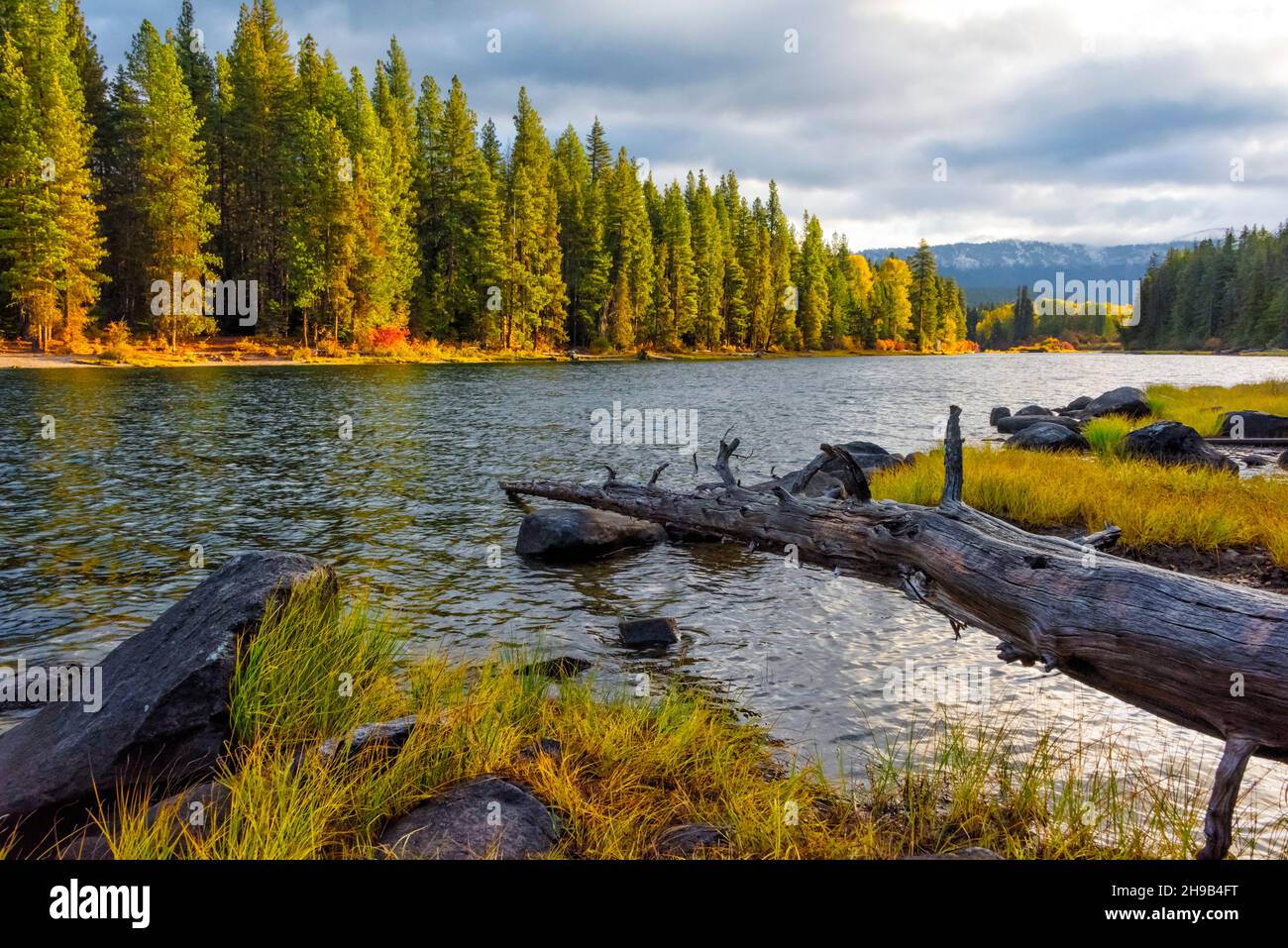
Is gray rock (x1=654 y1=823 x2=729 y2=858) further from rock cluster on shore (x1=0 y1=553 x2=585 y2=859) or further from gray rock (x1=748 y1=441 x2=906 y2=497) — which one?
gray rock (x1=748 y1=441 x2=906 y2=497)

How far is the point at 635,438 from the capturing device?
2544cm

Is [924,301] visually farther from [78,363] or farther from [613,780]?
[613,780]

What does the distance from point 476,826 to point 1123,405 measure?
2943cm

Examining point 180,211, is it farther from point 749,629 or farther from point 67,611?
point 749,629

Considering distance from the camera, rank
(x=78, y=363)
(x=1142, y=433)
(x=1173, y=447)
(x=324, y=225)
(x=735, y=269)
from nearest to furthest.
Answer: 1. (x=1173, y=447)
2. (x=1142, y=433)
3. (x=78, y=363)
4. (x=324, y=225)
5. (x=735, y=269)

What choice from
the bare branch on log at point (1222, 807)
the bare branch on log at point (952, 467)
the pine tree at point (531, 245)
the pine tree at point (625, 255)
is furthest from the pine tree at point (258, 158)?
the bare branch on log at point (1222, 807)

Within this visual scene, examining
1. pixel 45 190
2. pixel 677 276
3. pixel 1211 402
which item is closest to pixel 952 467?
pixel 1211 402

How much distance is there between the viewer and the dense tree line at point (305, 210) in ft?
147

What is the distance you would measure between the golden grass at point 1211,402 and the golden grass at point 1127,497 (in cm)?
1028

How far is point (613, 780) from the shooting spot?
15.5ft

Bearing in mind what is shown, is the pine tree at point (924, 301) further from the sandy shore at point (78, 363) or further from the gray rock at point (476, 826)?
the gray rock at point (476, 826)

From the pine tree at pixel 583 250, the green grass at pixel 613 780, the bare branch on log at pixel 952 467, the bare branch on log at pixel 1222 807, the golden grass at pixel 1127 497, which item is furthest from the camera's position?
the pine tree at pixel 583 250

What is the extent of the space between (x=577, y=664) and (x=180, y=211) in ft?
176

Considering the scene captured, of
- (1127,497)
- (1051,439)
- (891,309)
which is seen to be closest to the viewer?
(1127,497)
